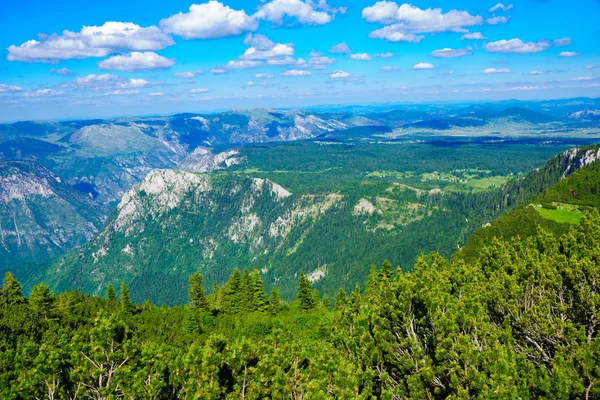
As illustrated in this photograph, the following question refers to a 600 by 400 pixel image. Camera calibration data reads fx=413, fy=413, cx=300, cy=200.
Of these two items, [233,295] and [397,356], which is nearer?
[397,356]

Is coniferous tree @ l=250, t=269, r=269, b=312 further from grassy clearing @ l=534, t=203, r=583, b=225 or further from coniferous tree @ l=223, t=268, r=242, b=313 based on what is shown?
grassy clearing @ l=534, t=203, r=583, b=225

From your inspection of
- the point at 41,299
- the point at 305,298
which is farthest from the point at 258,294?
the point at 41,299

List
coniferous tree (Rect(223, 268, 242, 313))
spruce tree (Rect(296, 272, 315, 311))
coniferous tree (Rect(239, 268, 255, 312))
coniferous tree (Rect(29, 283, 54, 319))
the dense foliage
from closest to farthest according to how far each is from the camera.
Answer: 1. the dense foliage
2. coniferous tree (Rect(29, 283, 54, 319))
3. coniferous tree (Rect(239, 268, 255, 312))
4. coniferous tree (Rect(223, 268, 242, 313))
5. spruce tree (Rect(296, 272, 315, 311))

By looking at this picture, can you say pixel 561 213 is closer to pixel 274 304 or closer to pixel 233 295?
pixel 274 304

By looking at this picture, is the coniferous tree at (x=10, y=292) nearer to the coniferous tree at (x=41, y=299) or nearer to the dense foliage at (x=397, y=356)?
the coniferous tree at (x=41, y=299)

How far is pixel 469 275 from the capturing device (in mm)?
44031

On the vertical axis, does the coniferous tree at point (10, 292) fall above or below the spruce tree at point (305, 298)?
above

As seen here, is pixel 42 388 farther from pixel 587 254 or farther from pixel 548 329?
pixel 587 254

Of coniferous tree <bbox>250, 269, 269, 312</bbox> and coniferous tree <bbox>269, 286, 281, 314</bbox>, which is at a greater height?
coniferous tree <bbox>250, 269, 269, 312</bbox>

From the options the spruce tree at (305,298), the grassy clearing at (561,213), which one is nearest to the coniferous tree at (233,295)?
the spruce tree at (305,298)

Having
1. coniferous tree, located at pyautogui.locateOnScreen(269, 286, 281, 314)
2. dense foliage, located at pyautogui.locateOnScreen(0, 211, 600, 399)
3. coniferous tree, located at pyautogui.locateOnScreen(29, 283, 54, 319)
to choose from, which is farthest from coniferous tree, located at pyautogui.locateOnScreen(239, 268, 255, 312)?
dense foliage, located at pyautogui.locateOnScreen(0, 211, 600, 399)

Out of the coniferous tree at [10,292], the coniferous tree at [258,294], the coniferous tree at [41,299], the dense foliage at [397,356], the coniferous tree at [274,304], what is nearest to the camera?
the dense foliage at [397,356]

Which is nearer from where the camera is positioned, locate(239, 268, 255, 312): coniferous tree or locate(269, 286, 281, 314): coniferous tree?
locate(239, 268, 255, 312): coniferous tree

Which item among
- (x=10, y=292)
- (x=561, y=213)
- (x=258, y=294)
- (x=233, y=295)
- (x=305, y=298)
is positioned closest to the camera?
(x=10, y=292)
